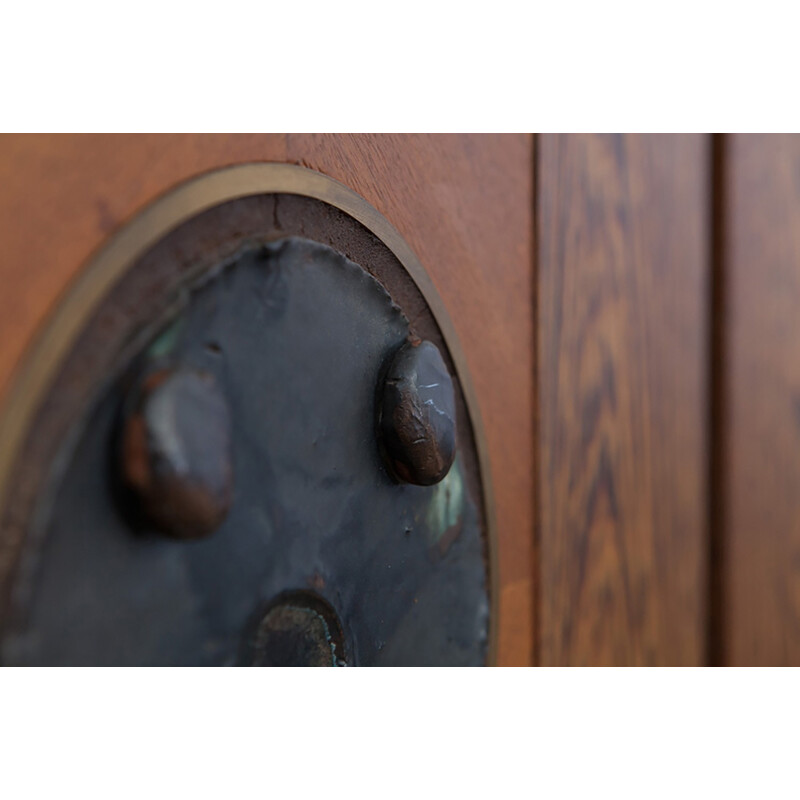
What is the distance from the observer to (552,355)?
1.36ft

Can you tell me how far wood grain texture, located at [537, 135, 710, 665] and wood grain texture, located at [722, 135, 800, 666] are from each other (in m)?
0.02

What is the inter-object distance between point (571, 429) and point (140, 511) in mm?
286

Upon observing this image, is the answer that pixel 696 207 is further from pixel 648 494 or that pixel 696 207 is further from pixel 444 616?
pixel 444 616

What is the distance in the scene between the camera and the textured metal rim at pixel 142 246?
0.59 ft

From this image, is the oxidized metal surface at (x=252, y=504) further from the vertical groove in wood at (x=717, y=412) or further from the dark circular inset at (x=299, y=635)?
the vertical groove in wood at (x=717, y=412)

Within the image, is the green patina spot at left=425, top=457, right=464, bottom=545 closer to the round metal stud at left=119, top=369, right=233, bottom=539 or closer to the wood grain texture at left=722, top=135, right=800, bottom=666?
the round metal stud at left=119, top=369, right=233, bottom=539

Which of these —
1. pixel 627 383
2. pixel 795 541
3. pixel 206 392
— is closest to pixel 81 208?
pixel 206 392

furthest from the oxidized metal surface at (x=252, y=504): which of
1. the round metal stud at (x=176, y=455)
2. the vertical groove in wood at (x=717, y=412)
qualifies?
the vertical groove in wood at (x=717, y=412)

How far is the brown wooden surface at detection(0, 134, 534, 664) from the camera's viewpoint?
0.19m

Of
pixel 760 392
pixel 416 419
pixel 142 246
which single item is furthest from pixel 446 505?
pixel 760 392

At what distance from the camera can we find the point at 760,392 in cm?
48

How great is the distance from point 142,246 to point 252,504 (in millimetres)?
83

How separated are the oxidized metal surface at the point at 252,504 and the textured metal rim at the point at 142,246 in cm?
1

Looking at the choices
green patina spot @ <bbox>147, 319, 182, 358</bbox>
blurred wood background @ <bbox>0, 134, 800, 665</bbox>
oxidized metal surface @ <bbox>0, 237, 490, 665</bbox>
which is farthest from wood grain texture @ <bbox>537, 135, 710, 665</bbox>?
green patina spot @ <bbox>147, 319, 182, 358</bbox>
